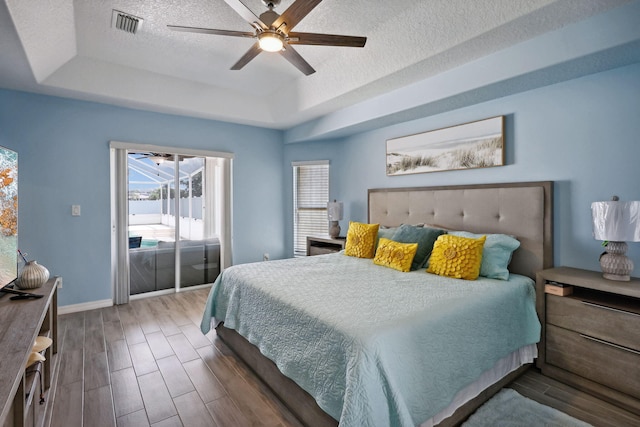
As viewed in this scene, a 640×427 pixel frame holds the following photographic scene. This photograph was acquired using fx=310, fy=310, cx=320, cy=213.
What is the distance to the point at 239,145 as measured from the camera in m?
4.82

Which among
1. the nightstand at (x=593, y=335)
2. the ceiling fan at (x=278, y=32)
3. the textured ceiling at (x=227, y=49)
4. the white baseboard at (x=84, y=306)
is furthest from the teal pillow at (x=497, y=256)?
the white baseboard at (x=84, y=306)

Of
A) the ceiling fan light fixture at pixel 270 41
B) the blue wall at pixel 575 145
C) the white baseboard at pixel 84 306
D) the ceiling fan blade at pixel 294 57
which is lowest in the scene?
the white baseboard at pixel 84 306

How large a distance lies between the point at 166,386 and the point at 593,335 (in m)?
2.89

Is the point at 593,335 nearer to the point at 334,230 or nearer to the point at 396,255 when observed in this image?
the point at 396,255

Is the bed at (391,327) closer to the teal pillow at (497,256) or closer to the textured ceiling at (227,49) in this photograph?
the teal pillow at (497,256)

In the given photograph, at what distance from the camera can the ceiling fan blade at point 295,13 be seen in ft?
5.82

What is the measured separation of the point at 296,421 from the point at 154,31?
3332 mm

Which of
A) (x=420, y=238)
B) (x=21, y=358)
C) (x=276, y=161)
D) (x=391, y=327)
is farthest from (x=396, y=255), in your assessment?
(x=276, y=161)

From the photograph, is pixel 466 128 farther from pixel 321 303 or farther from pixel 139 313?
pixel 139 313

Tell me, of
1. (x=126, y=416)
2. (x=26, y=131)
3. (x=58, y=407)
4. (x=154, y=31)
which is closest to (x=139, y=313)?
(x=58, y=407)

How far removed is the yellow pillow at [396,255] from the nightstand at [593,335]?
943 mm

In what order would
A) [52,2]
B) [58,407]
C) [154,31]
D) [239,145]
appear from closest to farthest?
[58,407] < [52,2] < [154,31] < [239,145]

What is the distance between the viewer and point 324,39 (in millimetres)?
2125

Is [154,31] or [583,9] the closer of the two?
[583,9]
